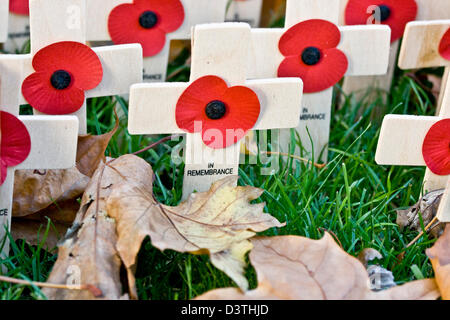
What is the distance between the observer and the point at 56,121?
4.64 feet

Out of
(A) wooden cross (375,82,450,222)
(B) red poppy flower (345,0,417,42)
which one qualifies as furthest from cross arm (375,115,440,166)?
(B) red poppy flower (345,0,417,42)

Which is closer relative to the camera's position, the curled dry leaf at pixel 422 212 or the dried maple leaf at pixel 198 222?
the dried maple leaf at pixel 198 222

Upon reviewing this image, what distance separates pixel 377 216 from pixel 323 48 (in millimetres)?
446

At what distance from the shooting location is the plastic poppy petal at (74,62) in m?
1.56

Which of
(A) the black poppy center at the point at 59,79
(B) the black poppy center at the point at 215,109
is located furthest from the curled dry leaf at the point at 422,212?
(A) the black poppy center at the point at 59,79

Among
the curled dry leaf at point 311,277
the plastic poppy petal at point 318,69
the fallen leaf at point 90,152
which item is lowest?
the curled dry leaf at point 311,277

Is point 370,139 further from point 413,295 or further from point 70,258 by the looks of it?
point 70,258

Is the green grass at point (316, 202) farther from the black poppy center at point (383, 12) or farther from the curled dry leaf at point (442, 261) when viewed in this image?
the black poppy center at point (383, 12)

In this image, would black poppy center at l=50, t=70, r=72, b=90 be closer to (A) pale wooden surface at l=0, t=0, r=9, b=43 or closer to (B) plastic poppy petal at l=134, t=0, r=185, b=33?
(A) pale wooden surface at l=0, t=0, r=9, b=43

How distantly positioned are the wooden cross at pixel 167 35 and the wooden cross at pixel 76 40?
229 mm
